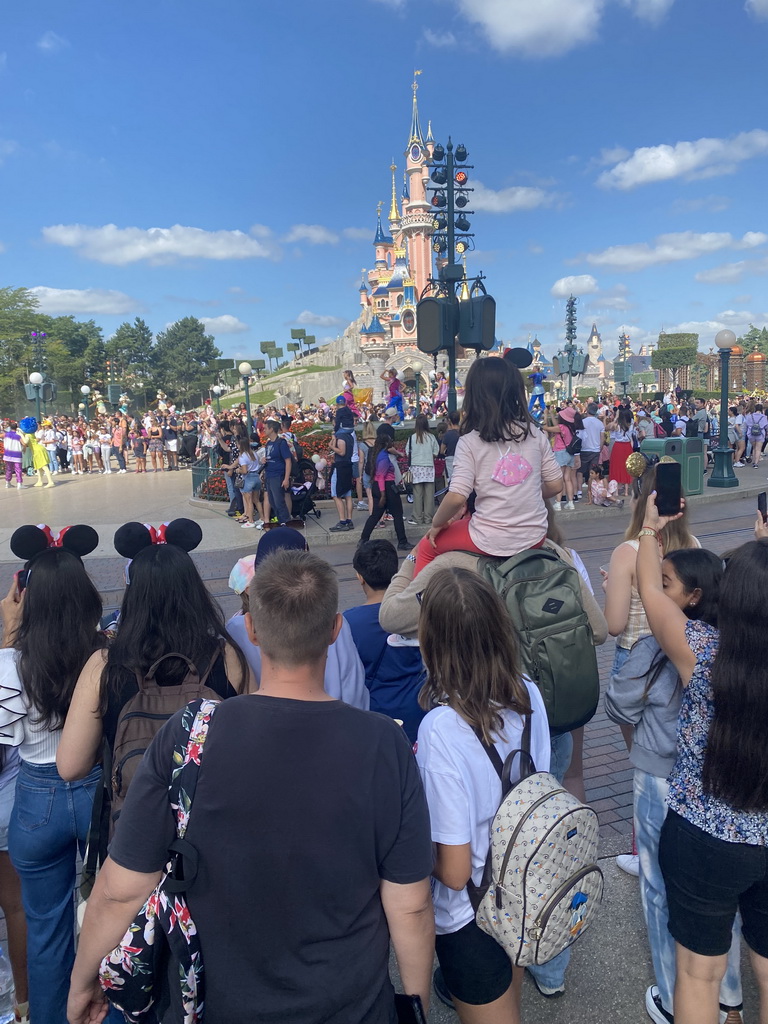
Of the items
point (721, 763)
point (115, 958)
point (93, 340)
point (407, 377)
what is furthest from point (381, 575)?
point (93, 340)

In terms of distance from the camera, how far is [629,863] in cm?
324

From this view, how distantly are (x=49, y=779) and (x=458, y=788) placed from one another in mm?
1427

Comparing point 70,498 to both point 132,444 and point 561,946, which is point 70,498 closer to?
point 132,444

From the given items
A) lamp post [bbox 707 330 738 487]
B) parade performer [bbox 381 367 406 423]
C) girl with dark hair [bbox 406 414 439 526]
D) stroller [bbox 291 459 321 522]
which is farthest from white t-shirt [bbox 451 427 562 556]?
lamp post [bbox 707 330 738 487]

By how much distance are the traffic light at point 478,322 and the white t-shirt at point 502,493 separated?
260 inches

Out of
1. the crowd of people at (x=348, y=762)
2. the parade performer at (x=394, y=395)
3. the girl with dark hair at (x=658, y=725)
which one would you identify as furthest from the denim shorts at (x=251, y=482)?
the girl with dark hair at (x=658, y=725)

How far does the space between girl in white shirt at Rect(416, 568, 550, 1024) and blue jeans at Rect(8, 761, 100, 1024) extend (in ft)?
4.06

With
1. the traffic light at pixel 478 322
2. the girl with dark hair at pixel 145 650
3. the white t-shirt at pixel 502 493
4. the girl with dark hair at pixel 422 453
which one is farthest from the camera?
the girl with dark hair at pixel 422 453

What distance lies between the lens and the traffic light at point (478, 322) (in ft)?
31.1

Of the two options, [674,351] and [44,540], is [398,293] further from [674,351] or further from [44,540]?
[44,540]

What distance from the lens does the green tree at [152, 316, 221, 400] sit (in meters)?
104

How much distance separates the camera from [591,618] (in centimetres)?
279

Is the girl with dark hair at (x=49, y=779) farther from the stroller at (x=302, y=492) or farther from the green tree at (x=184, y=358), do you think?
the green tree at (x=184, y=358)

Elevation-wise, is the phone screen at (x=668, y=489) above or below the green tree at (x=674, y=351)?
below
